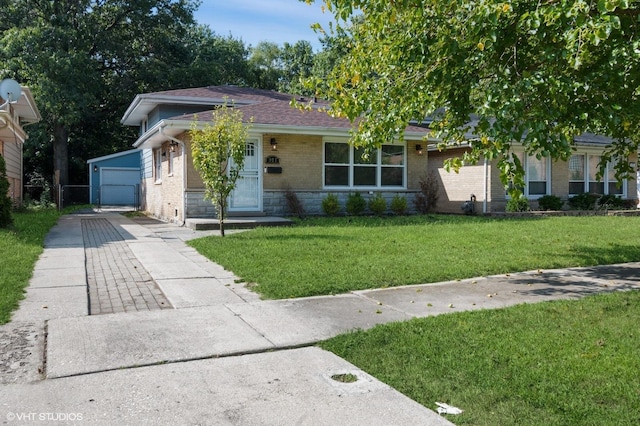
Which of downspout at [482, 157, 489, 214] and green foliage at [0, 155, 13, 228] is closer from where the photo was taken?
green foliage at [0, 155, 13, 228]

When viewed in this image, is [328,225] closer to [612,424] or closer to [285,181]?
[285,181]

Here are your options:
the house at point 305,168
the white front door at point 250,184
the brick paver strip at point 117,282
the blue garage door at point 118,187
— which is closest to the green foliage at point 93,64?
the blue garage door at point 118,187

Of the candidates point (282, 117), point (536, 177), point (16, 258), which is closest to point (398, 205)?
point (282, 117)

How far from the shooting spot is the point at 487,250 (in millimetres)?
10195

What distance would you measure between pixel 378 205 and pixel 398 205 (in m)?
0.89

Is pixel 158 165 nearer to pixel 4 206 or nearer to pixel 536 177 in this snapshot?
pixel 4 206

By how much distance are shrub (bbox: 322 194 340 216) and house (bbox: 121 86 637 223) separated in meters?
0.34

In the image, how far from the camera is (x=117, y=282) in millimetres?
7676

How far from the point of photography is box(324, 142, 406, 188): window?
59.3 ft

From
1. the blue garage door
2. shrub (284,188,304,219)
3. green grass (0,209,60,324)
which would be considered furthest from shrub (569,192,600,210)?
the blue garage door

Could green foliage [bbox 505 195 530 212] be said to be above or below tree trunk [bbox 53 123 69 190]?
below

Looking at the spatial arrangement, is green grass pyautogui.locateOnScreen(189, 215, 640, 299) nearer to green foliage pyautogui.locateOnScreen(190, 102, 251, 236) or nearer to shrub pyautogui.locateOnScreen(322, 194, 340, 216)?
green foliage pyautogui.locateOnScreen(190, 102, 251, 236)

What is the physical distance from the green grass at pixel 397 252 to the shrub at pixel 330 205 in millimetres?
2524

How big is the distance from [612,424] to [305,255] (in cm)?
649
